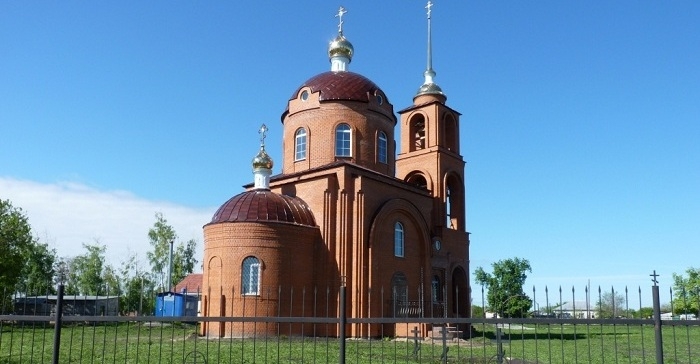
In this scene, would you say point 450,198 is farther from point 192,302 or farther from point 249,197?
point 192,302

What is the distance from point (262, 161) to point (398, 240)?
5.58m

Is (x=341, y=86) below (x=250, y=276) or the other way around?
the other way around

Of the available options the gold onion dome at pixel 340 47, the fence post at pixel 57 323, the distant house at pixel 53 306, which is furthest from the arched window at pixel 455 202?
the fence post at pixel 57 323

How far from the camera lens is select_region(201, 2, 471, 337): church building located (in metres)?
19.1

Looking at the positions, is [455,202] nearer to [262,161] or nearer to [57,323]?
[262,161]

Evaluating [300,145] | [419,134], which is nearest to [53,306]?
[300,145]

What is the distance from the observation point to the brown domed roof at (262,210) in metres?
19.4

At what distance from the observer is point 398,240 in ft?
73.4

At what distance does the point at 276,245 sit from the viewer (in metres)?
19.3

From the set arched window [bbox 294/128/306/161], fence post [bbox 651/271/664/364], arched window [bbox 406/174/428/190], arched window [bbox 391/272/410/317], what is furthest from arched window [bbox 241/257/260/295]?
fence post [bbox 651/271/664/364]

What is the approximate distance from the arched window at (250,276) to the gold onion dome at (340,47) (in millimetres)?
10175

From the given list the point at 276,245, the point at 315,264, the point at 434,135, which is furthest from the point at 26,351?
the point at 434,135

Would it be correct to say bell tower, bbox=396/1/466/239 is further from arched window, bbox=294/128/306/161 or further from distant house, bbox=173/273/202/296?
distant house, bbox=173/273/202/296

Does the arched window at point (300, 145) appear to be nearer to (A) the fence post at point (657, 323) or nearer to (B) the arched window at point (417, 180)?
(B) the arched window at point (417, 180)
